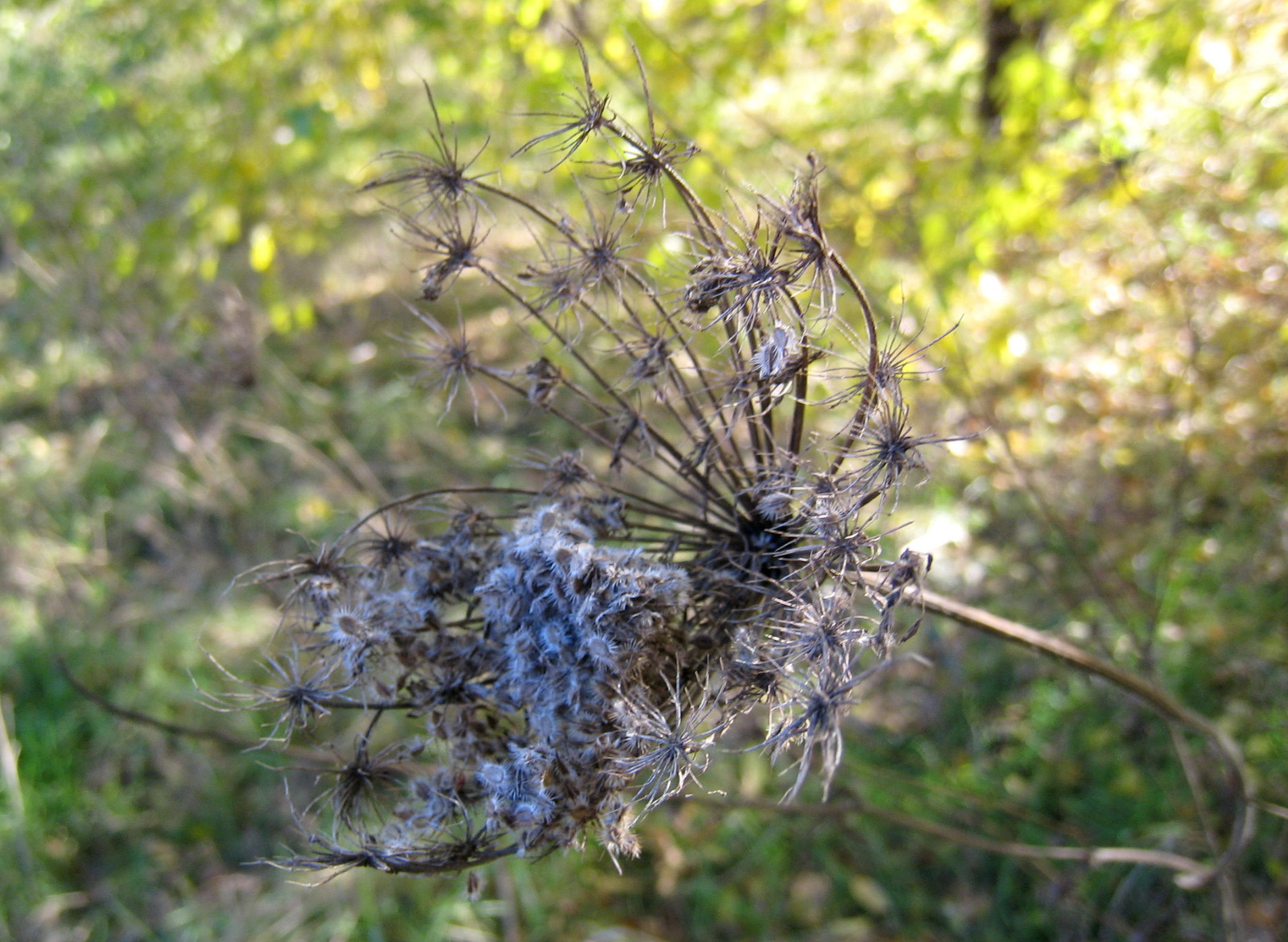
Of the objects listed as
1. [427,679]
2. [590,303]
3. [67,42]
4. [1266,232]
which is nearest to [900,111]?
[590,303]

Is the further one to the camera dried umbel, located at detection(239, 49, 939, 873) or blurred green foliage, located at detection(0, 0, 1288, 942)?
blurred green foliage, located at detection(0, 0, 1288, 942)

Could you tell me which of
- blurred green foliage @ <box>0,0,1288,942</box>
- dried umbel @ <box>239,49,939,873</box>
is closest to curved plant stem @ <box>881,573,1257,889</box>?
dried umbel @ <box>239,49,939,873</box>

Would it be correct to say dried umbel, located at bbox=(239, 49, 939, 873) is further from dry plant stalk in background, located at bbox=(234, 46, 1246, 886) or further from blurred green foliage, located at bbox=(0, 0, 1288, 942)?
blurred green foliage, located at bbox=(0, 0, 1288, 942)

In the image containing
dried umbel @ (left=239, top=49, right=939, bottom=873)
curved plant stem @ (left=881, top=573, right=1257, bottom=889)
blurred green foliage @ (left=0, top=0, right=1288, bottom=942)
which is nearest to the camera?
dried umbel @ (left=239, top=49, right=939, bottom=873)

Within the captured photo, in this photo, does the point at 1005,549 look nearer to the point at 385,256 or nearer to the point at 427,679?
the point at 427,679

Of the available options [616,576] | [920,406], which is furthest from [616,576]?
[920,406]

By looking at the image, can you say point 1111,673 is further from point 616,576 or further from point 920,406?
point 920,406

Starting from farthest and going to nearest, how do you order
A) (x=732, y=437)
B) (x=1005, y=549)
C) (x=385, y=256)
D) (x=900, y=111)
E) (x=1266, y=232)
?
(x=385, y=256)
(x=1266, y=232)
(x=1005, y=549)
(x=900, y=111)
(x=732, y=437)

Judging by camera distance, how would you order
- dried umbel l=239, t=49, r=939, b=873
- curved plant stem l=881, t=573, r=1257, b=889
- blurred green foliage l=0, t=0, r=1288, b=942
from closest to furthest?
dried umbel l=239, t=49, r=939, b=873
curved plant stem l=881, t=573, r=1257, b=889
blurred green foliage l=0, t=0, r=1288, b=942
